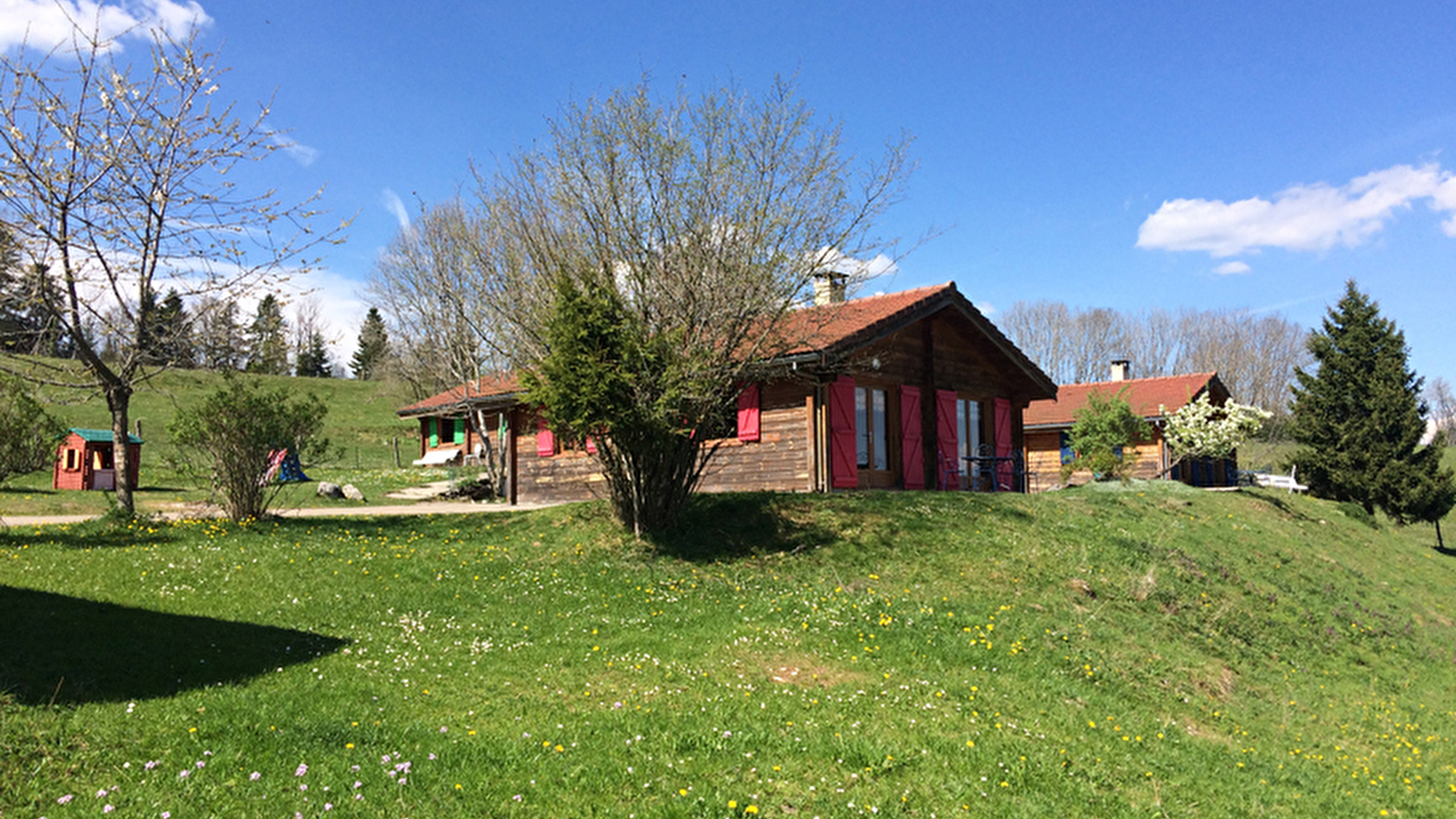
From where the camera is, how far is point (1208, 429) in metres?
23.8

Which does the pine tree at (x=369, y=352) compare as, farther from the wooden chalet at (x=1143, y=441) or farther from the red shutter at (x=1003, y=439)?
the red shutter at (x=1003, y=439)

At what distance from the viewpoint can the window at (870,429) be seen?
58.1ft

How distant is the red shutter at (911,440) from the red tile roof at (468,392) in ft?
25.8

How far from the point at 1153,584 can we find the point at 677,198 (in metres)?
8.30

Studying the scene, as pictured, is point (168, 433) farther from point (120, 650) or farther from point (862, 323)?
point (862, 323)

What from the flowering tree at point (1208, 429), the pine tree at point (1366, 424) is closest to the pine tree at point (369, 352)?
the flowering tree at point (1208, 429)

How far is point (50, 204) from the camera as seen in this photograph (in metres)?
12.0

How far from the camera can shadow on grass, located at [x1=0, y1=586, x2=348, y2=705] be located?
5816 mm

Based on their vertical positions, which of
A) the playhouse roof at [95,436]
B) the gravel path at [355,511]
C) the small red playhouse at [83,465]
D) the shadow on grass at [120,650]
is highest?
the playhouse roof at [95,436]

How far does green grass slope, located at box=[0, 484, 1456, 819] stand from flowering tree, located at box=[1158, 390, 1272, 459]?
9.68 metres

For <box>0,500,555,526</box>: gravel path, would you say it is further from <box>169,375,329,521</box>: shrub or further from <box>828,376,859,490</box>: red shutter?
<box>828,376,859,490</box>: red shutter

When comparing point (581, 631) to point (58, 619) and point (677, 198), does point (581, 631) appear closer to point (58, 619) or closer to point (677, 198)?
point (58, 619)

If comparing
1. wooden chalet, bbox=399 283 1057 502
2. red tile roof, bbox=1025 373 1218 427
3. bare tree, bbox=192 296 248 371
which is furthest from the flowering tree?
bare tree, bbox=192 296 248 371

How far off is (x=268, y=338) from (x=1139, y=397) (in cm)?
2820
